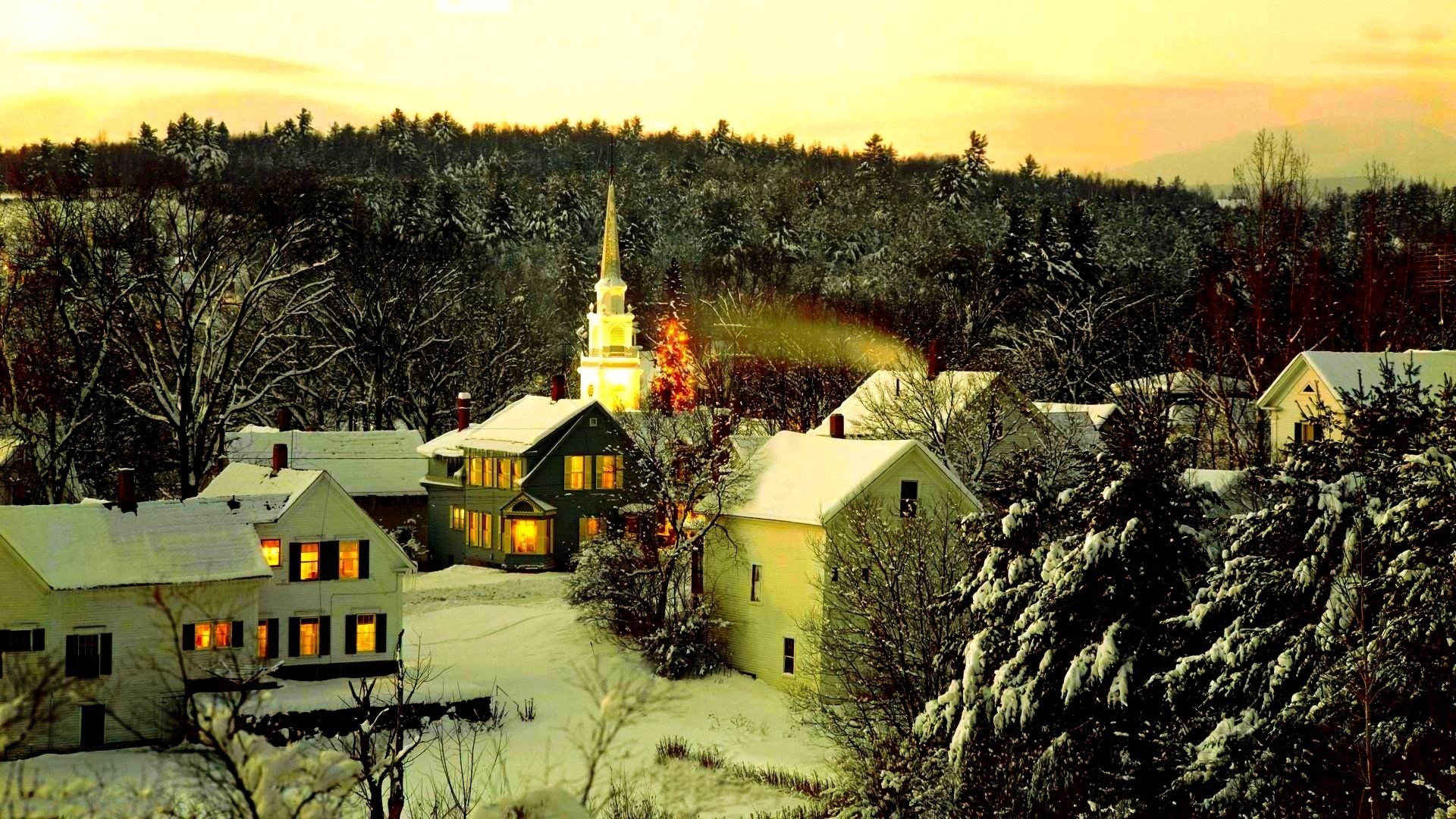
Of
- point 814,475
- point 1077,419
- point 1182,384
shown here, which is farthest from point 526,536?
point 1182,384

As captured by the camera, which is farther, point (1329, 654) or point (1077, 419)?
point (1077, 419)

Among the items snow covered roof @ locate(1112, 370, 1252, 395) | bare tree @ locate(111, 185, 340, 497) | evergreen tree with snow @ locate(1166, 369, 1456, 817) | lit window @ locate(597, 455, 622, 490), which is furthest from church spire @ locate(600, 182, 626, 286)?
evergreen tree with snow @ locate(1166, 369, 1456, 817)

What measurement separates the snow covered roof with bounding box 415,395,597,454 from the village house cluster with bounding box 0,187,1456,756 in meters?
0.15

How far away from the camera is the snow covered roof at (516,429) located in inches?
2159

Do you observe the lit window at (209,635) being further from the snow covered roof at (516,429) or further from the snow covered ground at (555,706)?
the snow covered roof at (516,429)

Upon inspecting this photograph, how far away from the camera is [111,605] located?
32.5m

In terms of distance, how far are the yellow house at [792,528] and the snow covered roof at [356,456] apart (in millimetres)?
22152

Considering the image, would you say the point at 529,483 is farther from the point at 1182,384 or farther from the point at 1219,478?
the point at 1182,384

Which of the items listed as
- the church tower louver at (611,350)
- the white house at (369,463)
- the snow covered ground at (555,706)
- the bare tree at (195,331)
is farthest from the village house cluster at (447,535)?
the church tower louver at (611,350)

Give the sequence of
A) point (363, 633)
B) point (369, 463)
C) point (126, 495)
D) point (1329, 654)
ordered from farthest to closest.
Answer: point (369, 463) → point (363, 633) → point (126, 495) → point (1329, 654)

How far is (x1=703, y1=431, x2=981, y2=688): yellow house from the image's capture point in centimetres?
3750

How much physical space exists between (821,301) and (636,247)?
165 feet

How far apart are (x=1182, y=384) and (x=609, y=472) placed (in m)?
26.7

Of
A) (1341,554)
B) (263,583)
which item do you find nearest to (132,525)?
(263,583)
